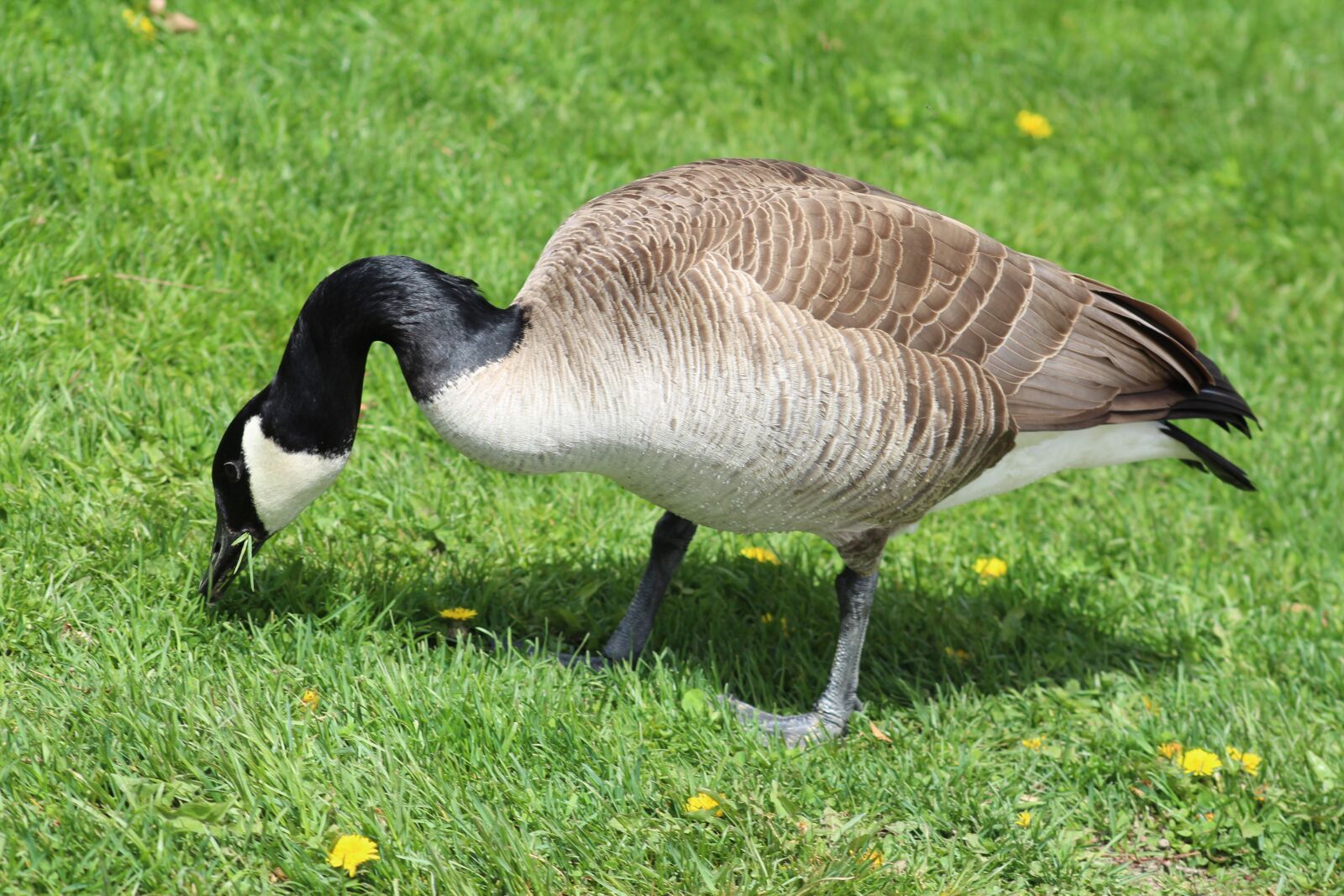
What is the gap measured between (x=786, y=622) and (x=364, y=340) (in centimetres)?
191

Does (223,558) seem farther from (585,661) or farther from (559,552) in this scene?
(559,552)

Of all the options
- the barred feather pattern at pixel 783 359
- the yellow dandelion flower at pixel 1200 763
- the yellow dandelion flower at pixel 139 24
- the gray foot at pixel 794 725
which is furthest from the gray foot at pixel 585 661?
the yellow dandelion flower at pixel 139 24

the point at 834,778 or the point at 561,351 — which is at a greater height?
the point at 561,351

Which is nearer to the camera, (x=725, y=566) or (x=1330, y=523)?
(x=725, y=566)

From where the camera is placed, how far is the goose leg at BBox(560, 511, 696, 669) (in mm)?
4312

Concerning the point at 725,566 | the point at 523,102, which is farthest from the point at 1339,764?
the point at 523,102

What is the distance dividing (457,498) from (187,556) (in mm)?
1017

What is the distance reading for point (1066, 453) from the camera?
4.30 m

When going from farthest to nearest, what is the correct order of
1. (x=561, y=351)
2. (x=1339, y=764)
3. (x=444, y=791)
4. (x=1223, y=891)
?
(x=1339, y=764) → (x=1223, y=891) → (x=561, y=351) → (x=444, y=791)

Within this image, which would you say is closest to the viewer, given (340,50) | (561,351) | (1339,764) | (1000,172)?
(561,351)

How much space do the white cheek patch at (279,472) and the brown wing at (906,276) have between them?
847 mm

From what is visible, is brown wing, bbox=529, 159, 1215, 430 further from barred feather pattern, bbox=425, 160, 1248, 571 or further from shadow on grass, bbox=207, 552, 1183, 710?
shadow on grass, bbox=207, 552, 1183, 710

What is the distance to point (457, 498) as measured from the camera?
462 centimetres

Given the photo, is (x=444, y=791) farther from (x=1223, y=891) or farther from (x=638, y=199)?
(x=1223, y=891)
